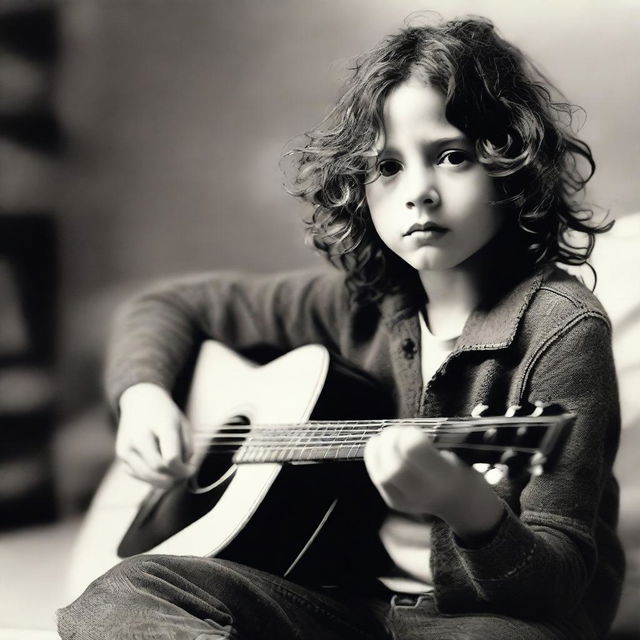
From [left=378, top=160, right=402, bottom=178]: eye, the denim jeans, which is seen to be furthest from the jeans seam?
[left=378, top=160, right=402, bottom=178]: eye

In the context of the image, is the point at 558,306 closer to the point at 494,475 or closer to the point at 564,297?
the point at 564,297

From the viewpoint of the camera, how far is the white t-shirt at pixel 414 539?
2.89ft

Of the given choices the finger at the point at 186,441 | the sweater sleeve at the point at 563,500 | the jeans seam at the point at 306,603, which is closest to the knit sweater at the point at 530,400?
the sweater sleeve at the point at 563,500

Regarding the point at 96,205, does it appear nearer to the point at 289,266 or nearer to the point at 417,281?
the point at 289,266

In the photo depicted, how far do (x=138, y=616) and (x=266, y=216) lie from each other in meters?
0.69

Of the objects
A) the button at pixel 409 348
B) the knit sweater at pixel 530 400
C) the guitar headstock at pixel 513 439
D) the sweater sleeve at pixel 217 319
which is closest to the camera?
the guitar headstock at pixel 513 439

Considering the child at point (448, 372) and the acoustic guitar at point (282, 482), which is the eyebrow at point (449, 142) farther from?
the acoustic guitar at point (282, 482)

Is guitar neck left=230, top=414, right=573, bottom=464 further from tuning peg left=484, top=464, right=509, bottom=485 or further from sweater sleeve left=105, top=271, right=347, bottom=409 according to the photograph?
sweater sleeve left=105, top=271, right=347, bottom=409

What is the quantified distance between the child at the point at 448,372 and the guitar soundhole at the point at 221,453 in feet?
0.09

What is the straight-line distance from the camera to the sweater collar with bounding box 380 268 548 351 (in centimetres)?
83

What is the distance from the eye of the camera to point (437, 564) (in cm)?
79

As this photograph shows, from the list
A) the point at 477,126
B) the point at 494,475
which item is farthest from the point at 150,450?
the point at 477,126

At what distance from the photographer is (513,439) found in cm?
64

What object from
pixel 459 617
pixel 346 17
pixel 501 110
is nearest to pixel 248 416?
pixel 459 617
